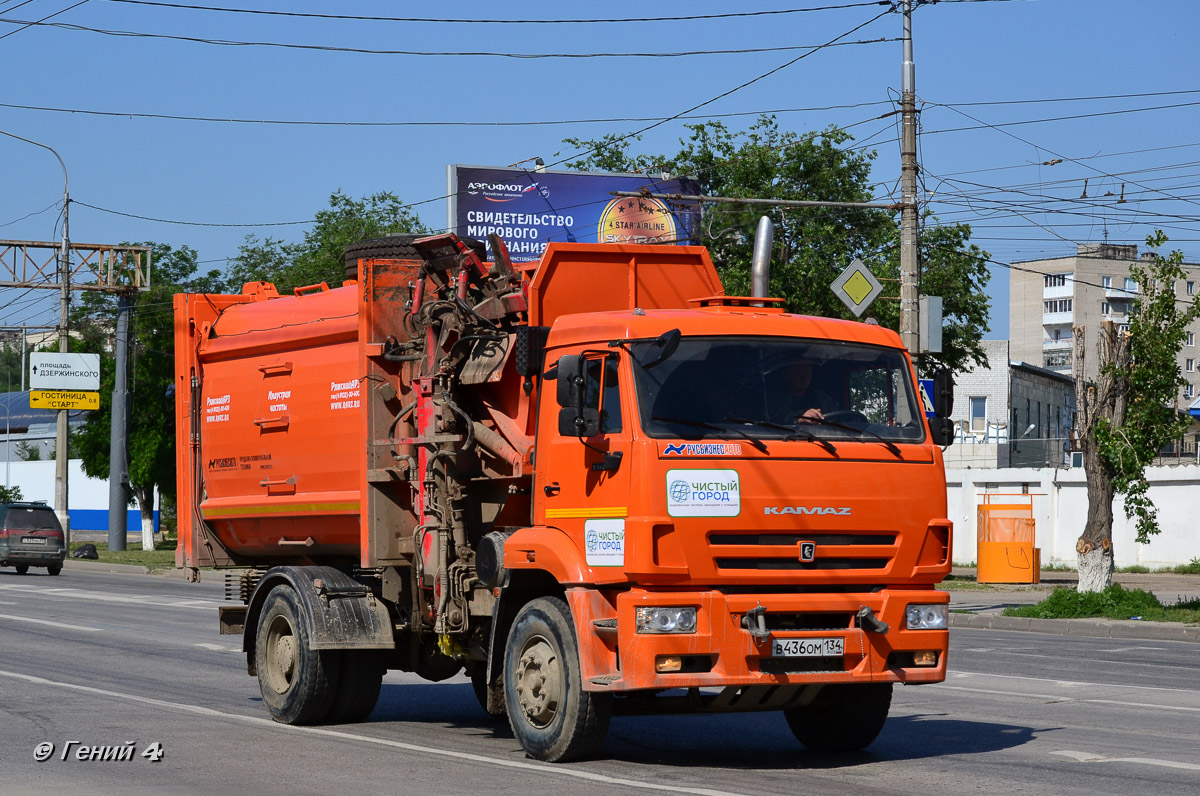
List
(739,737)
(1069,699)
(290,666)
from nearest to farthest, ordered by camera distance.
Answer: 1. (739,737)
2. (290,666)
3. (1069,699)

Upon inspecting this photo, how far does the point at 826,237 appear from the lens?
36.3 meters

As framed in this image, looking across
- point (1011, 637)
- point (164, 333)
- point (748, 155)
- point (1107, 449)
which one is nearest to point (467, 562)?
point (1011, 637)

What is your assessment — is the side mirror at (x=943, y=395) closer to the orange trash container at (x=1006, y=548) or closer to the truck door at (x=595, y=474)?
the truck door at (x=595, y=474)

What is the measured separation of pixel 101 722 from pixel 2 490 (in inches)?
2674

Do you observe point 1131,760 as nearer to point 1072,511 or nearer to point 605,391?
point 605,391

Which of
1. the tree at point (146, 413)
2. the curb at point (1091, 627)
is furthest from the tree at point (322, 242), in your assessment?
the curb at point (1091, 627)

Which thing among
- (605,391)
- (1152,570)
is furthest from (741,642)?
(1152,570)

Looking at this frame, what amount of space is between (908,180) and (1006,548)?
11259mm

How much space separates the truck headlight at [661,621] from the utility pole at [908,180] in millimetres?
15318

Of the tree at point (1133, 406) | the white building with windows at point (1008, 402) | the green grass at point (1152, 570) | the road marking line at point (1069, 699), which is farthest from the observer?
the white building with windows at point (1008, 402)

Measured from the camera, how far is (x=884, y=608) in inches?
340

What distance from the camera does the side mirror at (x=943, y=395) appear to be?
972 cm

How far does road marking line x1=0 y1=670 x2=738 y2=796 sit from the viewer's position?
8.12 m

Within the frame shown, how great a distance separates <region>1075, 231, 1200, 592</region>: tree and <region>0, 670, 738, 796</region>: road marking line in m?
15.3
